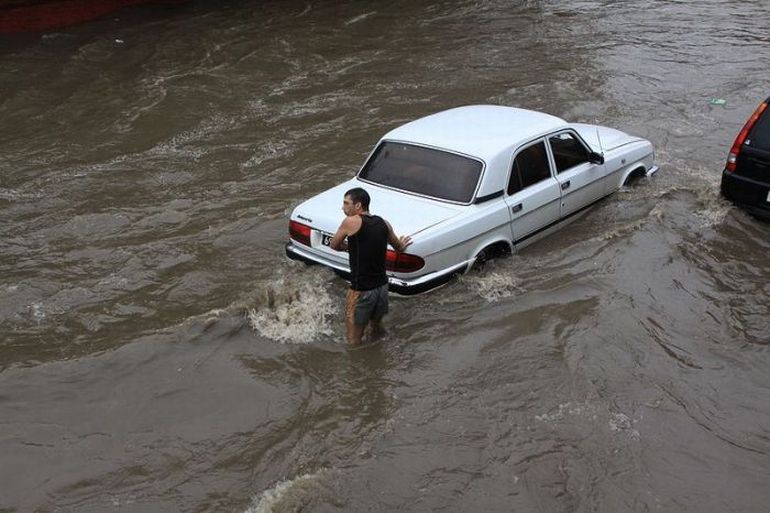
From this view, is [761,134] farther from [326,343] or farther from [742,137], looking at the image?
[326,343]

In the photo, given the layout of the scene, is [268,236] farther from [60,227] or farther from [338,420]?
[338,420]

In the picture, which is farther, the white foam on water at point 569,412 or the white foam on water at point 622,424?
the white foam on water at point 569,412

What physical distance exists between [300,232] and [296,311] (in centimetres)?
74

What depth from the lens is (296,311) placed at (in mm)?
6766

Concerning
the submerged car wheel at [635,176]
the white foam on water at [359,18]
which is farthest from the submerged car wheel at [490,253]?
the white foam on water at [359,18]

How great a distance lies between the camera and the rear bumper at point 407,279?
6.55 m

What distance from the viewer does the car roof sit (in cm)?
728

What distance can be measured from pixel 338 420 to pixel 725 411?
2.88m

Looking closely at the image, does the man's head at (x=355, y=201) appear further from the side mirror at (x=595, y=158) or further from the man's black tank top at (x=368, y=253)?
the side mirror at (x=595, y=158)

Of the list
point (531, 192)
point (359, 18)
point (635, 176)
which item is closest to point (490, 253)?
point (531, 192)

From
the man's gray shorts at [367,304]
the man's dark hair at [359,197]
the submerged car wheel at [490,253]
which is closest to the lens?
the man's dark hair at [359,197]

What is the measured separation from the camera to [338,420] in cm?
566

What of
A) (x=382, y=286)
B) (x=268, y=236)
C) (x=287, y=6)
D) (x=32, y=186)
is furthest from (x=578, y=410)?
(x=287, y=6)

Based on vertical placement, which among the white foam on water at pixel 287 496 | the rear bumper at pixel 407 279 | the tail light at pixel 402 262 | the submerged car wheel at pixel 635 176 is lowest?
the white foam on water at pixel 287 496
